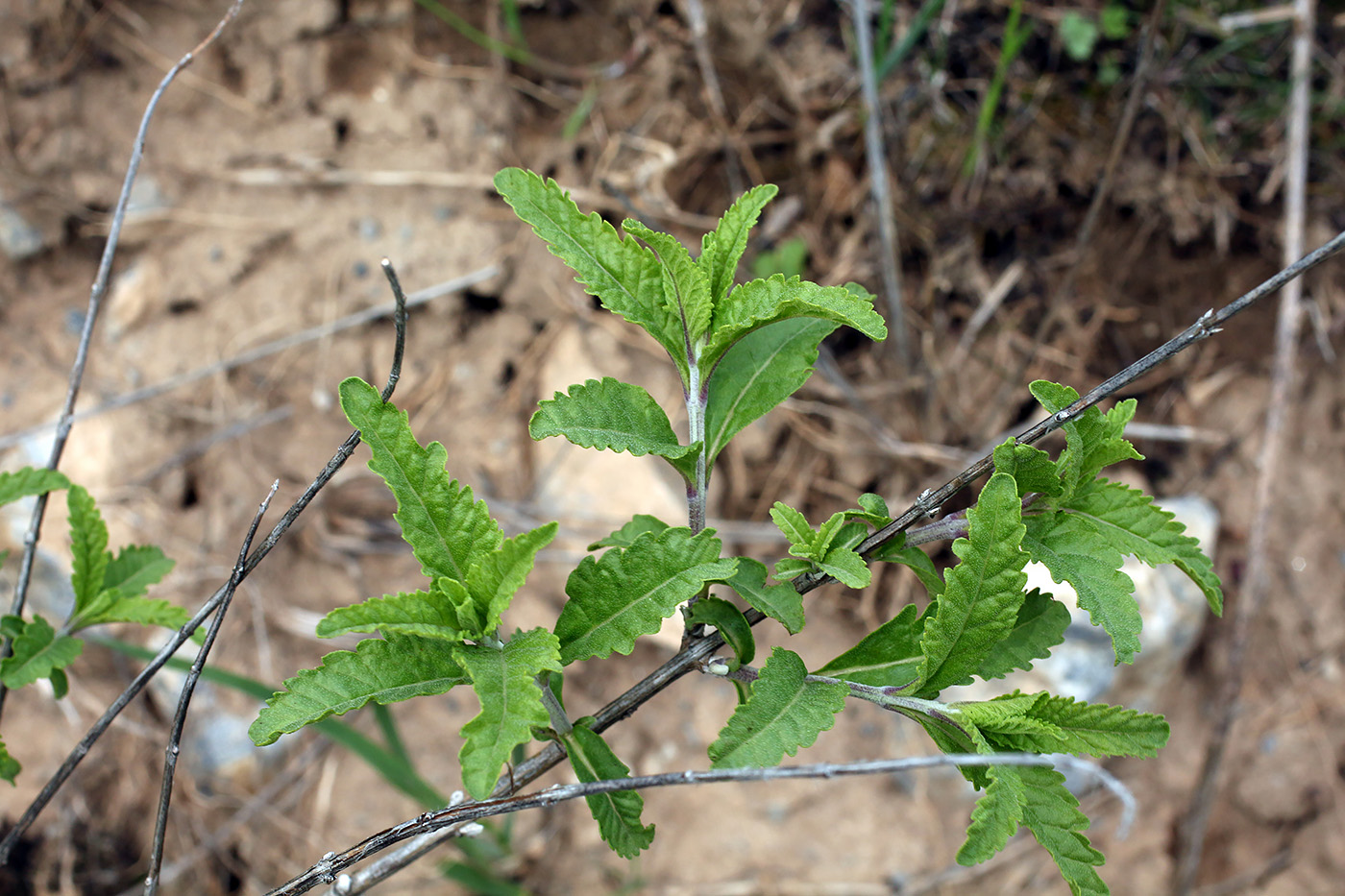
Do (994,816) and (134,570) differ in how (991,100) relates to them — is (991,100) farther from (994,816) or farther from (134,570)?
(134,570)

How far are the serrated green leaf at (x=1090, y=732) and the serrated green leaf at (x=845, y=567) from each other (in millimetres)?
266

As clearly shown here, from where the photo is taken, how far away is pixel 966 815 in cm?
330

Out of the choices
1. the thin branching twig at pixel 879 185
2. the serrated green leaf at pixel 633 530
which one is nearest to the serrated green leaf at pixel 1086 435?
the serrated green leaf at pixel 633 530

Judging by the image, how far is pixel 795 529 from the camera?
4.04 ft

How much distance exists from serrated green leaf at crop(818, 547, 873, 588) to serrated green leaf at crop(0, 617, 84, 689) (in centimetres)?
118

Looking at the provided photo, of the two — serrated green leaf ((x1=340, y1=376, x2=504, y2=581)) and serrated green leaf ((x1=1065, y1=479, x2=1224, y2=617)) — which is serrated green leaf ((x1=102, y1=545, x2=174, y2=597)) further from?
serrated green leaf ((x1=1065, y1=479, x2=1224, y2=617))

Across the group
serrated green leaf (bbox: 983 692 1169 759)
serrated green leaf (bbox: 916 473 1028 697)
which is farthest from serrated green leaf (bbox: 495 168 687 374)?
serrated green leaf (bbox: 983 692 1169 759)

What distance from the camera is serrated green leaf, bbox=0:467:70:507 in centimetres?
143

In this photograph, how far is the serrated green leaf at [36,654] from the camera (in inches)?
54.3

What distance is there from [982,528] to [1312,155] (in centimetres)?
309

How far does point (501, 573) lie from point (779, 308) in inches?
Result: 19.9

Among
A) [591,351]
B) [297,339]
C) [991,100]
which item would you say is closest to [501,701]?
[591,351]

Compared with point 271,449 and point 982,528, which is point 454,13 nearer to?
point 271,449

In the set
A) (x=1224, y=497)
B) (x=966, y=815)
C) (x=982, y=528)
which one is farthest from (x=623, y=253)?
(x=1224, y=497)
